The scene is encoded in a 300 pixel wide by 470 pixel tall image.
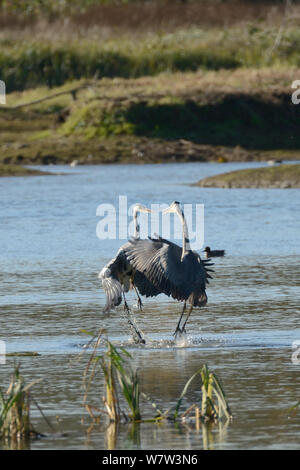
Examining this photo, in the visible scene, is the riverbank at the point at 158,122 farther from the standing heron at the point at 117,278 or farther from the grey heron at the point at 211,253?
the standing heron at the point at 117,278

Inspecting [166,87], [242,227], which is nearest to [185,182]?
[242,227]

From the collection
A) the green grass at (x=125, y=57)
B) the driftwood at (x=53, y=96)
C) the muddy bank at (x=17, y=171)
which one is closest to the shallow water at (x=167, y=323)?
the muddy bank at (x=17, y=171)

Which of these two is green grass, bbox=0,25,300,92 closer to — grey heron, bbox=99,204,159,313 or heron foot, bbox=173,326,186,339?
grey heron, bbox=99,204,159,313

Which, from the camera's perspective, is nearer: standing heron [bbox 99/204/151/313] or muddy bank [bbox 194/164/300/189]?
standing heron [bbox 99/204/151/313]

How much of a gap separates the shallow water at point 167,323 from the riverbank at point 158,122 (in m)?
10.1

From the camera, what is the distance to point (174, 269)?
37.1ft

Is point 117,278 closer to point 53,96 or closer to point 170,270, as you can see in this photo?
point 170,270

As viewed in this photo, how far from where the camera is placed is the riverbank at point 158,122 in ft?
114

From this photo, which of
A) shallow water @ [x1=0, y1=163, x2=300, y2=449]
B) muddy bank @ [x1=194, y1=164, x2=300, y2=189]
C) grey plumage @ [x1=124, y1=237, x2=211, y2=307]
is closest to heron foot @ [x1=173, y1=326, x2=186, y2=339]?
shallow water @ [x1=0, y1=163, x2=300, y2=449]

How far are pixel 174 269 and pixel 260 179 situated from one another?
52.4 feet

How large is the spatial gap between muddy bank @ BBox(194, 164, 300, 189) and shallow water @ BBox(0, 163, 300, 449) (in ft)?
6.28

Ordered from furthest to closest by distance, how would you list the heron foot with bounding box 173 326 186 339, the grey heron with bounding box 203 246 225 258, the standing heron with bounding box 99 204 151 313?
1. the grey heron with bounding box 203 246 225 258
2. the heron foot with bounding box 173 326 186 339
3. the standing heron with bounding box 99 204 151 313

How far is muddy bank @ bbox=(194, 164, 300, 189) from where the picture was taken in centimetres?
2653

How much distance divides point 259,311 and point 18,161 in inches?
840
